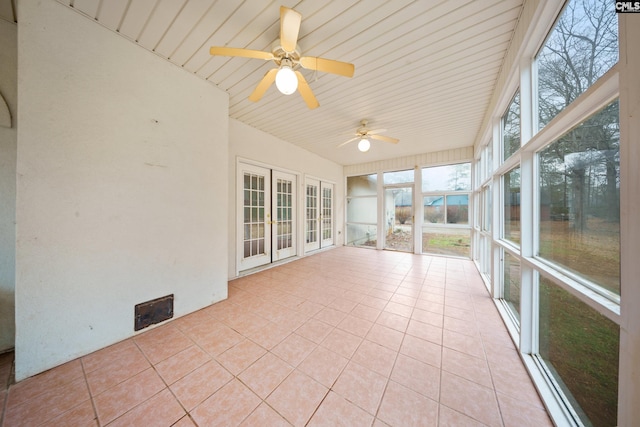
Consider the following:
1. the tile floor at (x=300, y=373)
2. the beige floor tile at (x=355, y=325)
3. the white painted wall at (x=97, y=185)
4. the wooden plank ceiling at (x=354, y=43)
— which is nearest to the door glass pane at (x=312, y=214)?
the wooden plank ceiling at (x=354, y=43)

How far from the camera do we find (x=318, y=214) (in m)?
5.54

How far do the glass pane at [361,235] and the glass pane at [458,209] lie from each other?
79.7 inches

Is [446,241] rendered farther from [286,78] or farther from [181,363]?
[181,363]

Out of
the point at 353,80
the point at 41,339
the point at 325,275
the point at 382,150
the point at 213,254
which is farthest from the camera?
the point at 382,150

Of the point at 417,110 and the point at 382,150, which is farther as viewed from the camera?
the point at 382,150

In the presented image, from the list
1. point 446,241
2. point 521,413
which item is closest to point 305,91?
point 521,413

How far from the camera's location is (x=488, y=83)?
93.2 inches

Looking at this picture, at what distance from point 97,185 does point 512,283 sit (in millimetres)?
4288

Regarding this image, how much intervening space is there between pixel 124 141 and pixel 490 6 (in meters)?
3.24

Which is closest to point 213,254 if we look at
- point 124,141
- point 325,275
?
point 124,141

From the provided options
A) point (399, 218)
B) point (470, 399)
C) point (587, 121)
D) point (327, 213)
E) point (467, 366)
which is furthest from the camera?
point (327, 213)

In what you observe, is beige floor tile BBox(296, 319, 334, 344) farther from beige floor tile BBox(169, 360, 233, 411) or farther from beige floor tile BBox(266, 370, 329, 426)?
beige floor tile BBox(169, 360, 233, 411)

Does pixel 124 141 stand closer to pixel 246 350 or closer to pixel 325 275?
pixel 246 350

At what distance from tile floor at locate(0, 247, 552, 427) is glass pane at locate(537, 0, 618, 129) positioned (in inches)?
76.2
